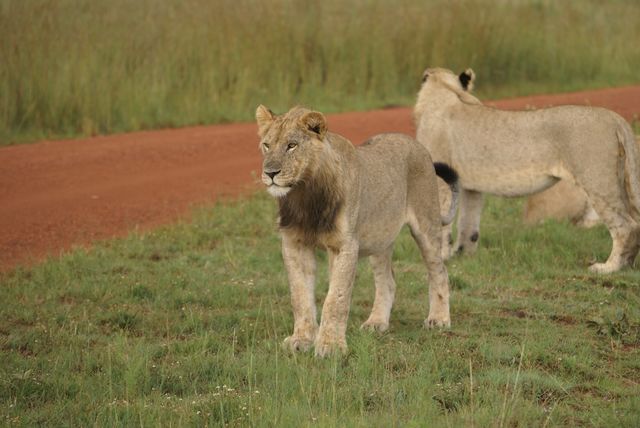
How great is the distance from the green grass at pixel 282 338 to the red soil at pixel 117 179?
61cm

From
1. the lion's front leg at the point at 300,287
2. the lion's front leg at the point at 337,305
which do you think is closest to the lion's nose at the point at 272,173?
the lion's front leg at the point at 300,287

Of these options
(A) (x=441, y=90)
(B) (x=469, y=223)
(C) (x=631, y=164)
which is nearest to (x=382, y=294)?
(B) (x=469, y=223)

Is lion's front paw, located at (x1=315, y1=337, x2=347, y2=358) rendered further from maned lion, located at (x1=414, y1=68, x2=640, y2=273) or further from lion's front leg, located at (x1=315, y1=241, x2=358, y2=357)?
maned lion, located at (x1=414, y1=68, x2=640, y2=273)

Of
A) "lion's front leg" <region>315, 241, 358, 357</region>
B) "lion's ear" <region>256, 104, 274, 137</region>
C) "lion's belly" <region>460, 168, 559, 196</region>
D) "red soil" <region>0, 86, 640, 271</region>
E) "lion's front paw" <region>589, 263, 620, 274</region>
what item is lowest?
"red soil" <region>0, 86, 640, 271</region>

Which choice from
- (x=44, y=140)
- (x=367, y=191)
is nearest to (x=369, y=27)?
(x=44, y=140)

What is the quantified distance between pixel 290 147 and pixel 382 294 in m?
1.34

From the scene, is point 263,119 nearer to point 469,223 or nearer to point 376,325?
point 376,325

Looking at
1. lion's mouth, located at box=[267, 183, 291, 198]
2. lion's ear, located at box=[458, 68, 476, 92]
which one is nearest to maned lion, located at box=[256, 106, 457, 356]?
lion's mouth, located at box=[267, 183, 291, 198]

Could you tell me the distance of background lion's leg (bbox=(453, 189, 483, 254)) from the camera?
865 cm

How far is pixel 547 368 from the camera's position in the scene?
224 inches

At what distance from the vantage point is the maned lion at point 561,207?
9.34 m

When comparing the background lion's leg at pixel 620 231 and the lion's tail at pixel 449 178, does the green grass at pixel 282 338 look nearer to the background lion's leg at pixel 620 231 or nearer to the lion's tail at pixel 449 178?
the background lion's leg at pixel 620 231

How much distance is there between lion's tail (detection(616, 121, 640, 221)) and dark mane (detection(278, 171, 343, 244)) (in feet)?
9.66

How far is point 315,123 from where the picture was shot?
5699 mm
